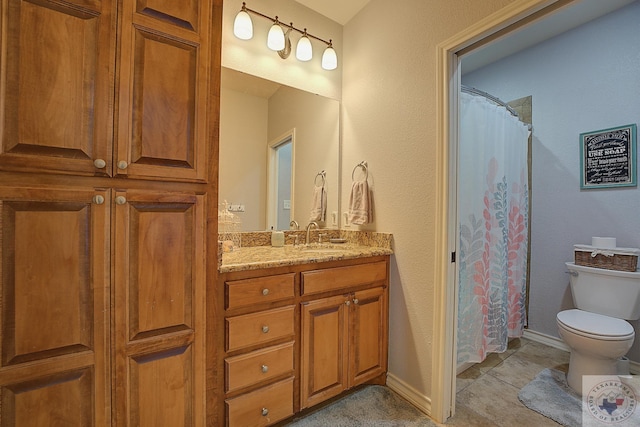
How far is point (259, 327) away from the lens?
1311 millimetres

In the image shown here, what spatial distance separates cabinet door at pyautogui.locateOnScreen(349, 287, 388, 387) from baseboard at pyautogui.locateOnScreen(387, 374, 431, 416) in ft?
0.30

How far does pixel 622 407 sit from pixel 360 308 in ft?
5.18

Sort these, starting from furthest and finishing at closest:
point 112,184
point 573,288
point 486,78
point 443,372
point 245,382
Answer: point 486,78
point 573,288
point 443,372
point 245,382
point 112,184

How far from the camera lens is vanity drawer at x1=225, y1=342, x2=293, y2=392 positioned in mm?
1243

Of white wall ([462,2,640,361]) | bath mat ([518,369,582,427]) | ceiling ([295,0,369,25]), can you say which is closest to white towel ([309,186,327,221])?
ceiling ([295,0,369,25])

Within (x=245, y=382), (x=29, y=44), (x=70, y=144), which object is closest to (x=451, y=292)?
(x=245, y=382)

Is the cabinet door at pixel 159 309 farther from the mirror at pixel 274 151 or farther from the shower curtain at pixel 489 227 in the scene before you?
the shower curtain at pixel 489 227

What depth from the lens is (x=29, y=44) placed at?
84 cm

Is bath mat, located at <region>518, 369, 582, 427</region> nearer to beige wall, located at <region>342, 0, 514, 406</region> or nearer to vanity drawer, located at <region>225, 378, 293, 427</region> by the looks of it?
beige wall, located at <region>342, 0, 514, 406</region>

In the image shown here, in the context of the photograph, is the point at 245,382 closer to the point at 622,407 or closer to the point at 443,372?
the point at 443,372

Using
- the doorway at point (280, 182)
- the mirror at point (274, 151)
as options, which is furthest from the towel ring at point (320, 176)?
the doorway at point (280, 182)

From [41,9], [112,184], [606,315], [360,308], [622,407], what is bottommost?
[622,407]

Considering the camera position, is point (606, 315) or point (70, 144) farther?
point (606, 315)

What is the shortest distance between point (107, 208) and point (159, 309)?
1.33 feet
